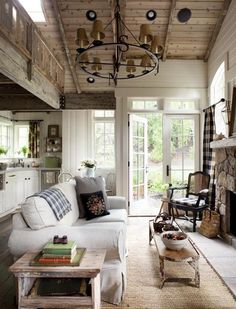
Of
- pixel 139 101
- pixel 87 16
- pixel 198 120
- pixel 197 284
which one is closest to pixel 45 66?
pixel 87 16

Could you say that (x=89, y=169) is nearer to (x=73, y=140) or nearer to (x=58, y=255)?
(x=73, y=140)

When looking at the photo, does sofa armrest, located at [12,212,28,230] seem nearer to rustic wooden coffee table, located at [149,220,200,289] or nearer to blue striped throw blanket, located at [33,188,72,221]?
blue striped throw blanket, located at [33,188,72,221]

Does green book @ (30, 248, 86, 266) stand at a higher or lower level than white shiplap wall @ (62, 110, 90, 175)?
lower

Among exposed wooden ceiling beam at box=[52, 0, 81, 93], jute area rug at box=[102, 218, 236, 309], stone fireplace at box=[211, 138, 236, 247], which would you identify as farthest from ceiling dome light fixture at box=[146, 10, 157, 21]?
jute area rug at box=[102, 218, 236, 309]

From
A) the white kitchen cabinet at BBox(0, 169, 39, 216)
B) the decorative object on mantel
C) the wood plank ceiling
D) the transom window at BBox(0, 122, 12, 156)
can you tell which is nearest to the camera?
the wood plank ceiling

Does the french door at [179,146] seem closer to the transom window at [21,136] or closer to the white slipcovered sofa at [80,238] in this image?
the white slipcovered sofa at [80,238]

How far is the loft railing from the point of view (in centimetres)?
297

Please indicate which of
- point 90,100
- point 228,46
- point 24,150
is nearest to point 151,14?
point 228,46

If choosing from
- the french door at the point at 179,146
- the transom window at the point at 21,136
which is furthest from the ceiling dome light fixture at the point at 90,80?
the transom window at the point at 21,136

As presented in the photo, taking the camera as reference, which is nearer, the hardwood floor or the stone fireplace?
the hardwood floor

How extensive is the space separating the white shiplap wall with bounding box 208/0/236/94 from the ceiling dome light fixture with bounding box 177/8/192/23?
2.18 feet

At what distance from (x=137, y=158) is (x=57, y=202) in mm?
3375

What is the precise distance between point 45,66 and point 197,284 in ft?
12.5

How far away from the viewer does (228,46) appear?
4.80 meters
